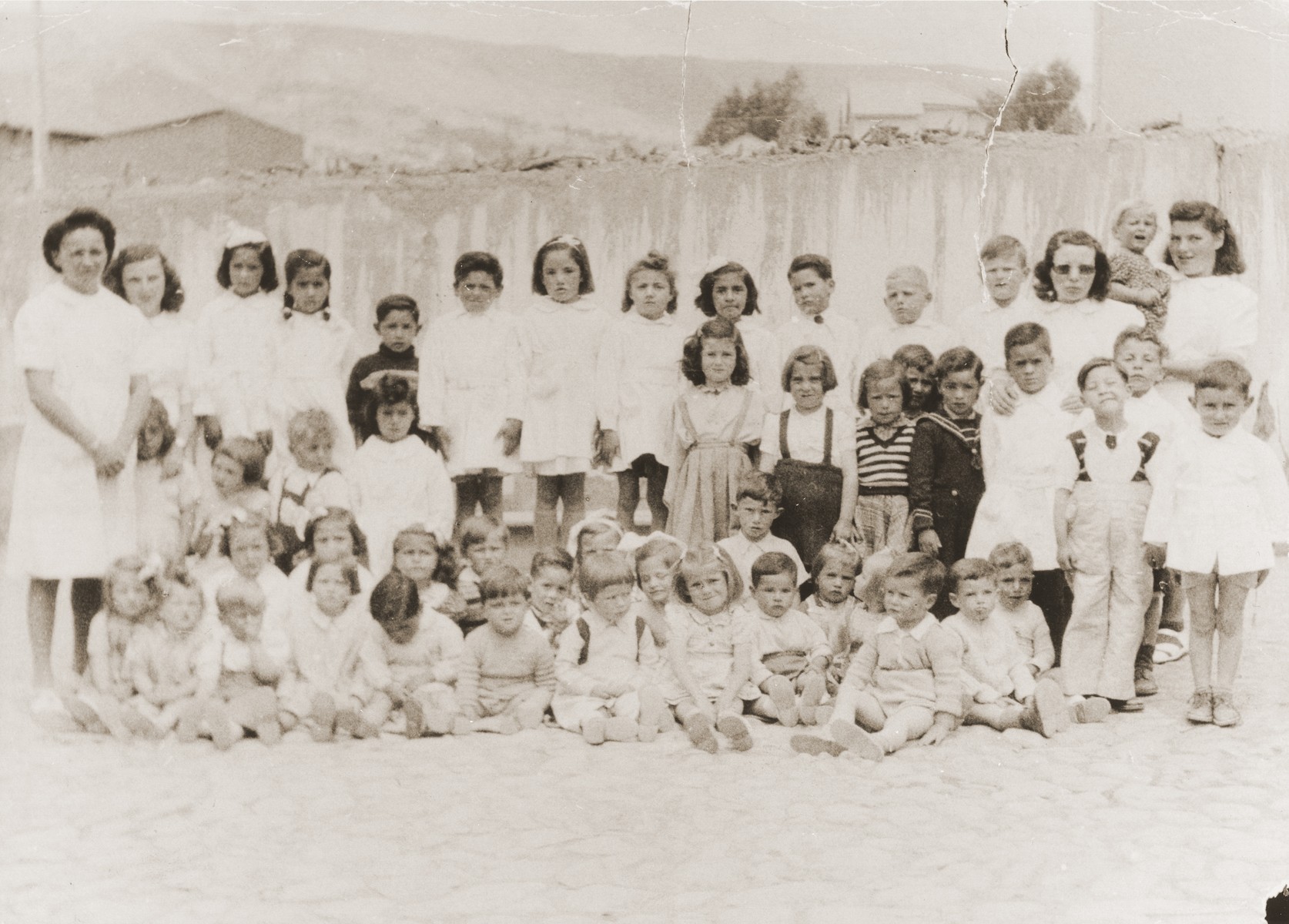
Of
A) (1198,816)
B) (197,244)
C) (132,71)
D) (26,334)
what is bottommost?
(1198,816)

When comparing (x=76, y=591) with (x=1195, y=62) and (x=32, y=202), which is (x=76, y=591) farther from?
(x=1195, y=62)

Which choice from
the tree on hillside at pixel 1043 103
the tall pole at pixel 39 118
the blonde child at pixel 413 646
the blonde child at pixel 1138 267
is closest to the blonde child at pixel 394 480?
the blonde child at pixel 413 646

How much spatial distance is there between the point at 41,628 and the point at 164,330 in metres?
1.08

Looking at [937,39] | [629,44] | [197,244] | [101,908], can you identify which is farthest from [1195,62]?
[101,908]

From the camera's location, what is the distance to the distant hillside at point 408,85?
4.82 m

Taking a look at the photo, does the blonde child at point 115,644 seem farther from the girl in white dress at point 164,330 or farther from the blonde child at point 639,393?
the blonde child at point 639,393

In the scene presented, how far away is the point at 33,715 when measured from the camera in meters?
4.98

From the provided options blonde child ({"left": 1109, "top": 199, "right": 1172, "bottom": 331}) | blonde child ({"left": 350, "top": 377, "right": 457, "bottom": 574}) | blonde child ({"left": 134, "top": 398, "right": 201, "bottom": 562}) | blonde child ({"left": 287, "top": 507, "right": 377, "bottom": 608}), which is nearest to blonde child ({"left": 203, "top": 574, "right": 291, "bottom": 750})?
blonde child ({"left": 287, "top": 507, "right": 377, "bottom": 608})

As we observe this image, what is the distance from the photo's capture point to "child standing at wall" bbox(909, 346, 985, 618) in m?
5.12

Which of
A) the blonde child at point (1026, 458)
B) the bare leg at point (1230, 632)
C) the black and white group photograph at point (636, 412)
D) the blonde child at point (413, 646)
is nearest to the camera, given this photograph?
the black and white group photograph at point (636, 412)

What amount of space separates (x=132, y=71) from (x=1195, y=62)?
11.1ft

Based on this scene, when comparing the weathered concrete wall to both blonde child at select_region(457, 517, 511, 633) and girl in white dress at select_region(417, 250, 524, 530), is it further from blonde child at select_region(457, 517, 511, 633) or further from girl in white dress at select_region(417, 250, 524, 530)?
blonde child at select_region(457, 517, 511, 633)

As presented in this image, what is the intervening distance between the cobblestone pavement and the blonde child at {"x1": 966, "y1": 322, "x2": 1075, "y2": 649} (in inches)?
25.7

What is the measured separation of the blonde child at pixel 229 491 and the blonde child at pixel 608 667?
1158mm
